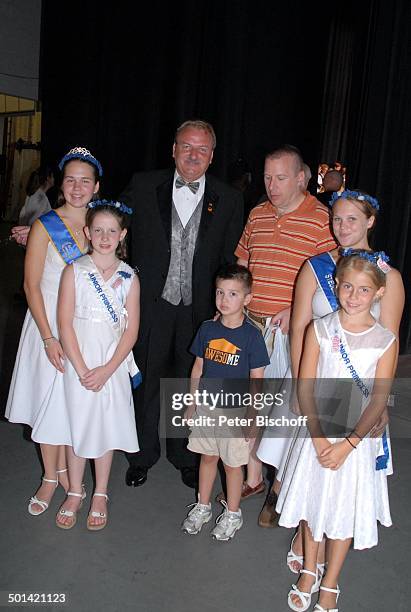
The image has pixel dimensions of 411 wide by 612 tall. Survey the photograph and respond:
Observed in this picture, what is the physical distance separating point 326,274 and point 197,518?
1085 millimetres

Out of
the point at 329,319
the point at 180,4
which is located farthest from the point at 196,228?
the point at 180,4

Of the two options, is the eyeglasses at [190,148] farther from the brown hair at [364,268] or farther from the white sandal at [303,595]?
the white sandal at [303,595]

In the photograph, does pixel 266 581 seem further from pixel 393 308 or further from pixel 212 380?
pixel 393 308

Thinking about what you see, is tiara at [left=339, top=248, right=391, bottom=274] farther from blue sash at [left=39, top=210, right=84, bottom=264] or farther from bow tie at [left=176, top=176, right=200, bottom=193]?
blue sash at [left=39, top=210, right=84, bottom=264]

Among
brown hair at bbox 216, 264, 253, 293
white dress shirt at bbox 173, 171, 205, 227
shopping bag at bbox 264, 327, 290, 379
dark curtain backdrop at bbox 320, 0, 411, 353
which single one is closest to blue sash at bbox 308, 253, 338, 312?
brown hair at bbox 216, 264, 253, 293

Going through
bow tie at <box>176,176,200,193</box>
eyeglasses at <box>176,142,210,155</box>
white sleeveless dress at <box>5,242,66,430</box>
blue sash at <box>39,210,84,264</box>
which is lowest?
white sleeveless dress at <box>5,242,66,430</box>

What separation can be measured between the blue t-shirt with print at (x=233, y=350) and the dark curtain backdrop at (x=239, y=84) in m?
3.09

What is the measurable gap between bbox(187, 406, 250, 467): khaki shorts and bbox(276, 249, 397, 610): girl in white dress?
366 millimetres

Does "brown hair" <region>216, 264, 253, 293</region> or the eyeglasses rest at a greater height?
the eyeglasses

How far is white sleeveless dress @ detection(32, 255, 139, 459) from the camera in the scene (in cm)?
229

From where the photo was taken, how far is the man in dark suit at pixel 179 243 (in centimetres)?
258

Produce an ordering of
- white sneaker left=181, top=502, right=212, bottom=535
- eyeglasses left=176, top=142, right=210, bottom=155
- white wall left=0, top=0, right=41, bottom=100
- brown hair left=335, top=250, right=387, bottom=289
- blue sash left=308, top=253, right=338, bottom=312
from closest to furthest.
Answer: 1. brown hair left=335, top=250, right=387, bottom=289
2. blue sash left=308, top=253, right=338, bottom=312
3. white sneaker left=181, top=502, right=212, bottom=535
4. eyeglasses left=176, top=142, right=210, bottom=155
5. white wall left=0, top=0, right=41, bottom=100

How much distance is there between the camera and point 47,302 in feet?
7.79

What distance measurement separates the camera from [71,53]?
21.4 feet
